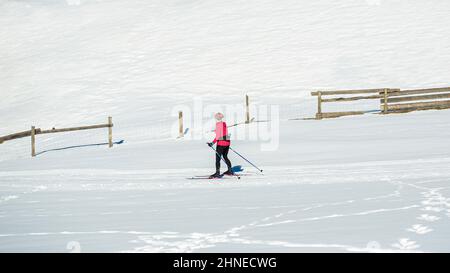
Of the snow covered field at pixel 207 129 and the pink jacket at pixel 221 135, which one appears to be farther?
the pink jacket at pixel 221 135

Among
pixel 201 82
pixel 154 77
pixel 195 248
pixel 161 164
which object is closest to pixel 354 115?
pixel 161 164

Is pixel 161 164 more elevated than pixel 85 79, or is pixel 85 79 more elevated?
pixel 85 79

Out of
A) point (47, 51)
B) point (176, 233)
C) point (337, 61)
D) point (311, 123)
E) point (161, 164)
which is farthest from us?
point (47, 51)

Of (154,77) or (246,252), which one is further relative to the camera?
(154,77)

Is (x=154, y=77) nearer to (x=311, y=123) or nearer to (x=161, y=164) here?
(x=311, y=123)

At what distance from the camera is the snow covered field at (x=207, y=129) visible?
891 cm

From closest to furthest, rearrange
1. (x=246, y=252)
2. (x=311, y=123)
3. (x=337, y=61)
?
(x=246, y=252) → (x=311, y=123) → (x=337, y=61)

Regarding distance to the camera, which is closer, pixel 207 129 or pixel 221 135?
pixel 221 135

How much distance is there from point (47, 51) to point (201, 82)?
15456 mm

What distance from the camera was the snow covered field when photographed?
891 cm

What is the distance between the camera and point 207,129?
2872cm

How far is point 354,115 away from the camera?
28.4 metres

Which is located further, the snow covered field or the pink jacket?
the pink jacket
